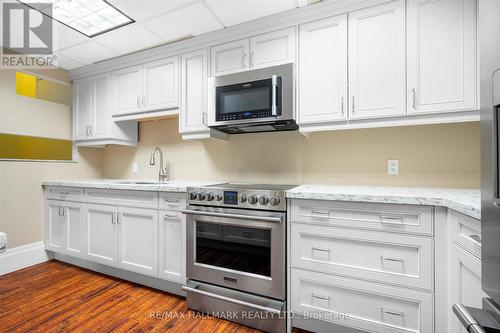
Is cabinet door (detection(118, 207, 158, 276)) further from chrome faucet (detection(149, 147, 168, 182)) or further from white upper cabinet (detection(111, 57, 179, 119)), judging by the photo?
white upper cabinet (detection(111, 57, 179, 119))

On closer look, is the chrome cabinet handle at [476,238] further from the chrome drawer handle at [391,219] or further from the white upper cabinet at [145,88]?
the white upper cabinet at [145,88]

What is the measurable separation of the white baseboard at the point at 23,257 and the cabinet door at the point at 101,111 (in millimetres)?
1397

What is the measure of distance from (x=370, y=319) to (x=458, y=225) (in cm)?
74

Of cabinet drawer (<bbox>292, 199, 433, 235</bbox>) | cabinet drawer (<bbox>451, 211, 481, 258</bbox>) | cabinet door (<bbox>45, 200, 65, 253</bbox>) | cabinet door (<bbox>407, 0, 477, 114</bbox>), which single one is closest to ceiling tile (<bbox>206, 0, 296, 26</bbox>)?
cabinet door (<bbox>407, 0, 477, 114</bbox>)

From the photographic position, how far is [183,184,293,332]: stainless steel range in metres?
1.65

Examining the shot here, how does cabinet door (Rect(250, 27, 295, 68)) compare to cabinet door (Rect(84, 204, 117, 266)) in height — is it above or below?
above

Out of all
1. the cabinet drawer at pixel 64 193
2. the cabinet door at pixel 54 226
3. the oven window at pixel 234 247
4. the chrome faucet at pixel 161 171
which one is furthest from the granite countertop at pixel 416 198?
the cabinet door at pixel 54 226

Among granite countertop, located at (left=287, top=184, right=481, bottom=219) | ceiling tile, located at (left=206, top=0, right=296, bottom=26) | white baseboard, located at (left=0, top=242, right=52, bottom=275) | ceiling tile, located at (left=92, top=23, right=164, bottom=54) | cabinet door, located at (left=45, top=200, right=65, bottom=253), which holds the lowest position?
white baseboard, located at (left=0, top=242, right=52, bottom=275)

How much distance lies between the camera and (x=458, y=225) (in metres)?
1.19

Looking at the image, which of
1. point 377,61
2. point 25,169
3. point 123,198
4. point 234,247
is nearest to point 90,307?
point 123,198

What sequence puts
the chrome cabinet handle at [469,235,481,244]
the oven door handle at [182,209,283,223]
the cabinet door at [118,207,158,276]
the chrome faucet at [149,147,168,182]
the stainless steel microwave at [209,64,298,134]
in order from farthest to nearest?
the chrome faucet at [149,147,168,182] < the cabinet door at [118,207,158,276] < the stainless steel microwave at [209,64,298,134] < the oven door handle at [182,209,283,223] < the chrome cabinet handle at [469,235,481,244]

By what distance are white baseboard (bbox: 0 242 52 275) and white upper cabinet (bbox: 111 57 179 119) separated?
1719mm

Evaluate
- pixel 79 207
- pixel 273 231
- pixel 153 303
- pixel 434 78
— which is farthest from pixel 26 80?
pixel 434 78

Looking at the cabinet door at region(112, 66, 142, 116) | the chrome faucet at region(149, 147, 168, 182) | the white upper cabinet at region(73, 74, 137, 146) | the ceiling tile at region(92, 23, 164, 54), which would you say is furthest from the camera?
Answer: the white upper cabinet at region(73, 74, 137, 146)
